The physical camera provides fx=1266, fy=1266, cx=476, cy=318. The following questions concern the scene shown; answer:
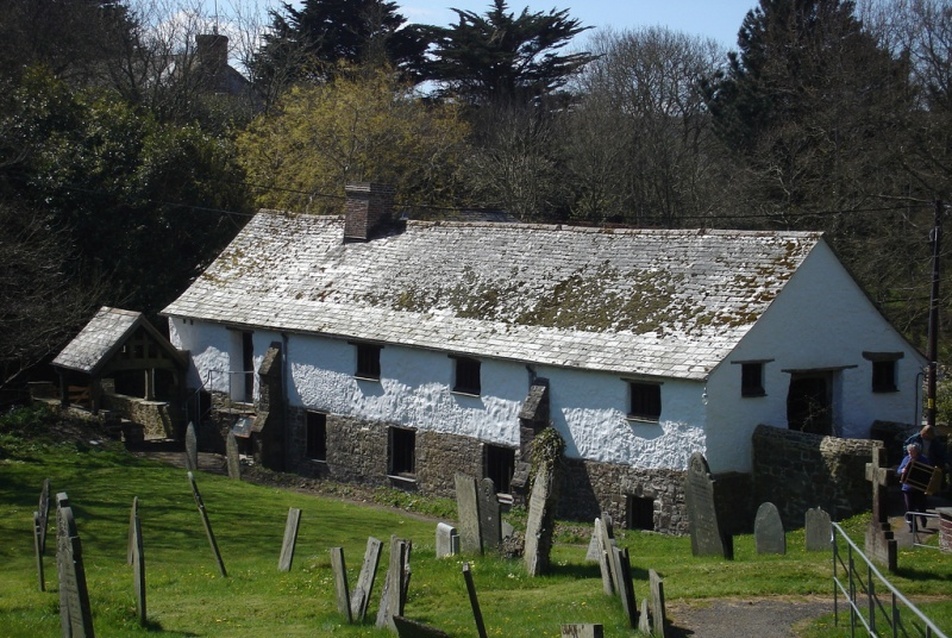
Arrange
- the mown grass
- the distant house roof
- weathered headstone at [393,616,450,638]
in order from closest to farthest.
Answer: weathered headstone at [393,616,450,638]
the mown grass
the distant house roof

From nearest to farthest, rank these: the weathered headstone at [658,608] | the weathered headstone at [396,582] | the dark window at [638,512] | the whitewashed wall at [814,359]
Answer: the weathered headstone at [658,608]
the weathered headstone at [396,582]
the whitewashed wall at [814,359]
the dark window at [638,512]

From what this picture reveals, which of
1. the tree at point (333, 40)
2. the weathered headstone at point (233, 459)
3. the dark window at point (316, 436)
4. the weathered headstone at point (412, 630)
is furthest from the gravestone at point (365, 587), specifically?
the tree at point (333, 40)

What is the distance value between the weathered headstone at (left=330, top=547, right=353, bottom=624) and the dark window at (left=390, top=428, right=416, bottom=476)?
59.2ft

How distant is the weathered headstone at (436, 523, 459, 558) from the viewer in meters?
20.6

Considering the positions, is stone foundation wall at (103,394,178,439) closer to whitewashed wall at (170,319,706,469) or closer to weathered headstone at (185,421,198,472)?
whitewashed wall at (170,319,706,469)

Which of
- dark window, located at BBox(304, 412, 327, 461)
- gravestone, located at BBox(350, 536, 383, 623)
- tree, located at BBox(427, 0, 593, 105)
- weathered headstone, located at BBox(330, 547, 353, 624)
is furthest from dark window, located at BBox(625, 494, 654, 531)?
tree, located at BBox(427, 0, 593, 105)

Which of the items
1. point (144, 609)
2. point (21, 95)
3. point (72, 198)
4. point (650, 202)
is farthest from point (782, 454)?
point (650, 202)

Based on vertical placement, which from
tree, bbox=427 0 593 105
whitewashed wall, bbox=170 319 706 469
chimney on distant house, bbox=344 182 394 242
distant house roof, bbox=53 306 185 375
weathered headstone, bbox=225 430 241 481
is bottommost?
weathered headstone, bbox=225 430 241 481

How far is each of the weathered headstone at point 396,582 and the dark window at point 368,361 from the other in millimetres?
19764

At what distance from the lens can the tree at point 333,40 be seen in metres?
67.8

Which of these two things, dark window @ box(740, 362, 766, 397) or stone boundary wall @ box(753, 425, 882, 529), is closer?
stone boundary wall @ box(753, 425, 882, 529)

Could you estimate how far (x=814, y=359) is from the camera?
97.3 ft

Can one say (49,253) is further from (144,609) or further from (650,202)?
(650,202)

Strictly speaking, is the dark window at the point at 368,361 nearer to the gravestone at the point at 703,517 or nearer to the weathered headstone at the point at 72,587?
the gravestone at the point at 703,517
